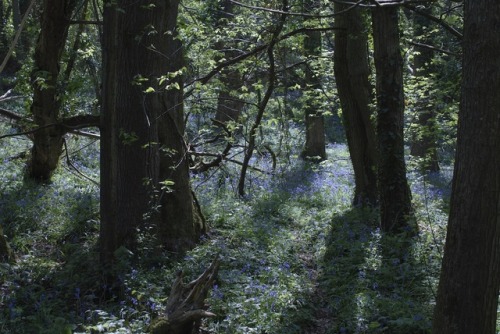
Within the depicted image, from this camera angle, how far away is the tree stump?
561 cm

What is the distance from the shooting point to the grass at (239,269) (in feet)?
20.4

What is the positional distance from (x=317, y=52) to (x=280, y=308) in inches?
466

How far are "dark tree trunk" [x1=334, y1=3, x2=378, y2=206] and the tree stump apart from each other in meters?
6.67

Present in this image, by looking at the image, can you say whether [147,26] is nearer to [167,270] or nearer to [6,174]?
[167,270]

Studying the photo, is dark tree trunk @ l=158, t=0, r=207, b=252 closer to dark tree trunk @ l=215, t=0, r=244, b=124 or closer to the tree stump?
dark tree trunk @ l=215, t=0, r=244, b=124

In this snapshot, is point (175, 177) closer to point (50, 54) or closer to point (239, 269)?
point (239, 269)

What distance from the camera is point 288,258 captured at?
28.4 feet

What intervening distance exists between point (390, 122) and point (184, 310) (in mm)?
5402

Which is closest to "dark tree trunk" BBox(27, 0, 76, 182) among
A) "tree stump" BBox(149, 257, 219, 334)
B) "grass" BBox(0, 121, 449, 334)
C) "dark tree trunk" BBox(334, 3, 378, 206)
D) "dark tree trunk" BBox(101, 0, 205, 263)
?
"grass" BBox(0, 121, 449, 334)

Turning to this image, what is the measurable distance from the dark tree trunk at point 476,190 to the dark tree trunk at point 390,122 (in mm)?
4812

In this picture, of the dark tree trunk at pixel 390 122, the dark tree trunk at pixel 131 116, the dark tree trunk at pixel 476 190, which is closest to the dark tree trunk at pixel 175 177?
the dark tree trunk at pixel 131 116

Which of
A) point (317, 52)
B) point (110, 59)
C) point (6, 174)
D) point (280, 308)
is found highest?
point (317, 52)

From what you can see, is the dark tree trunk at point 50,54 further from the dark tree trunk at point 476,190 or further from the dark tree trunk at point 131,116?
the dark tree trunk at point 476,190

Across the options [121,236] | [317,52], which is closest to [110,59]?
[121,236]
